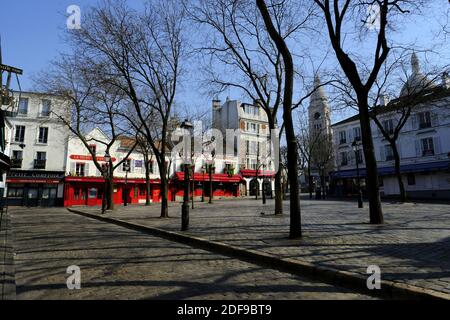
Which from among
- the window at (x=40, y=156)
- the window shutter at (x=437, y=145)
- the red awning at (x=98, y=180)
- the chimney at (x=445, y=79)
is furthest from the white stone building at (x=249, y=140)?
the chimney at (x=445, y=79)

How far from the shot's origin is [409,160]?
110 ft

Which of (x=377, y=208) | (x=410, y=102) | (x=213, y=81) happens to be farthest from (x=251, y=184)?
(x=377, y=208)

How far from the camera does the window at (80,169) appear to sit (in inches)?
1340

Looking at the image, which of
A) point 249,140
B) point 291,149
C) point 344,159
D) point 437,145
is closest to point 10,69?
point 291,149

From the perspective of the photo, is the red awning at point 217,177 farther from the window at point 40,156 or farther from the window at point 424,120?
the window at point 424,120

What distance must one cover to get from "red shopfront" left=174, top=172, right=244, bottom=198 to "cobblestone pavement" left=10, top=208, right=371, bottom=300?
32.8 m

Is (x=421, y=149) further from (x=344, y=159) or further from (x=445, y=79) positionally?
(x=445, y=79)

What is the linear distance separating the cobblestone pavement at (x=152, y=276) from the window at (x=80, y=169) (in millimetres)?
29294

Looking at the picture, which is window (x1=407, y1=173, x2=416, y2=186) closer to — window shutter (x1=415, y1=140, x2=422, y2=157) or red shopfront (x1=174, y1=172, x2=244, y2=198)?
window shutter (x1=415, y1=140, x2=422, y2=157)

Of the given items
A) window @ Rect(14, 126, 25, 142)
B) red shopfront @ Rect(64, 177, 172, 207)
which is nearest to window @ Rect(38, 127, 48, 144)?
window @ Rect(14, 126, 25, 142)

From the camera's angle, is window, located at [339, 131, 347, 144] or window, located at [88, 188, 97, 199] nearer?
window, located at [88, 188, 97, 199]

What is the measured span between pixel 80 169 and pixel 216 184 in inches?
741

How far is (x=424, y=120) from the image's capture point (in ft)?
108

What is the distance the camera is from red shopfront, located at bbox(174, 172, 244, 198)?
133ft
